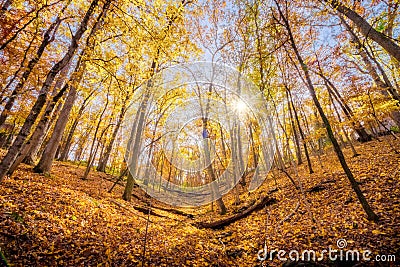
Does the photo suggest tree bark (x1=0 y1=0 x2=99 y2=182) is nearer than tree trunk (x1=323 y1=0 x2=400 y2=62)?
Yes

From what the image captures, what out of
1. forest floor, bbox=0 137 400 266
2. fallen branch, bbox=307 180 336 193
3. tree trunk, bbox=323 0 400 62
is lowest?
forest floor, bbox=0 137 400 266

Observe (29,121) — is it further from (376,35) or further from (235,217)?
(376,35)

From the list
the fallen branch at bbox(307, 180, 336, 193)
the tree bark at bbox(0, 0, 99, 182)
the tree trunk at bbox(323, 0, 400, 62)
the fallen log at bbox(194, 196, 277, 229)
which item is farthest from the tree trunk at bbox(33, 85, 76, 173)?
the fallen branch at bbox(307, 180, 336, 193)

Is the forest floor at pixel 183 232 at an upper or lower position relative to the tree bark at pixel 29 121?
lower

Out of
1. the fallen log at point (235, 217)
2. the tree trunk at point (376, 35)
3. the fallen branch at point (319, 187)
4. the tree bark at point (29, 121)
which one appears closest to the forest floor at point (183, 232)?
the fallen branch at point (319, 187)

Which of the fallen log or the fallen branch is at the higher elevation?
the fallen branch

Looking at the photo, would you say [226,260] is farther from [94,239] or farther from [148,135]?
[148,135]

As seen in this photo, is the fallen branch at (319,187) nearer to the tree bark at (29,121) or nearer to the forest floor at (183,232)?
the forest floor at (183,232)

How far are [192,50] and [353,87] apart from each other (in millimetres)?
8805

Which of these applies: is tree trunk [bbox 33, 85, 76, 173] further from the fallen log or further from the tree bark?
the fallen log

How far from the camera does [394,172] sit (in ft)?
21.9

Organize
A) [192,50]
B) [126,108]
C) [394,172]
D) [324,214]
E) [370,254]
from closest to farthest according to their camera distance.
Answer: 1. [370,254]
2. [324,214]
3. [394,172]
4. [192,50]
5. [126,108]

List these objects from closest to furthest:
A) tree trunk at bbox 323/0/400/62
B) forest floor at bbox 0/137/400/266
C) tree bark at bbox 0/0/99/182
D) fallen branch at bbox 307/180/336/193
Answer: forest floor at bbox 0/137/400/266
tree bark at bbox 0/0/99/182
tree trunk at bbox 323/0/400/62
fallen branch at bbox 307/180/336/193

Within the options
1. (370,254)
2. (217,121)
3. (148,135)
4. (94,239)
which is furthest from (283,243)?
(148,135)
